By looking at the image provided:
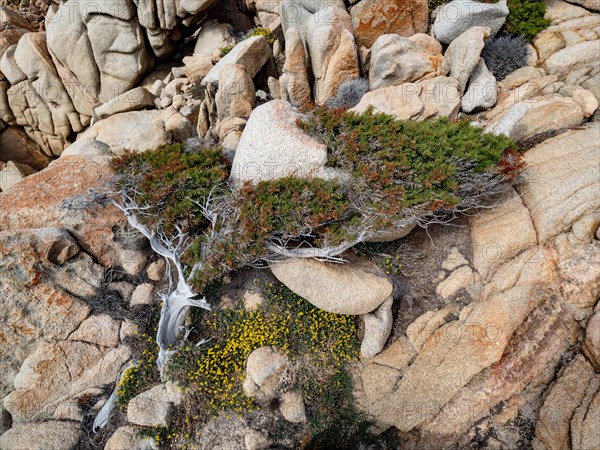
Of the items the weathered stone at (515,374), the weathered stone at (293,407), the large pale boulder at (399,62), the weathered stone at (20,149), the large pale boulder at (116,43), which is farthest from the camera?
the weathered stone at (20,149)

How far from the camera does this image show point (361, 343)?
7492 mm

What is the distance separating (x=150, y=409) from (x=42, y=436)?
2.18 meters

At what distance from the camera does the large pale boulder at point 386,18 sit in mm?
11516

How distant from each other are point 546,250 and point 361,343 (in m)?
4.46

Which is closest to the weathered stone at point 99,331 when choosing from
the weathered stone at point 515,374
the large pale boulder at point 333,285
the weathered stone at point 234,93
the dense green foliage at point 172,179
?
the dense green foliage at point 172,179

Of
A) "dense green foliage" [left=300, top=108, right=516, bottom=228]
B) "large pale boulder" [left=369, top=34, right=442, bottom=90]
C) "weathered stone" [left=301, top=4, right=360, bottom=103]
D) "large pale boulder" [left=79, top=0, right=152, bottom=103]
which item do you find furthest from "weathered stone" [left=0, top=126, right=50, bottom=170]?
"large pale boulder" [left=369, top=34, right=442, bottom=90]

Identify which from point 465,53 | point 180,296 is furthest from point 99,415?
point 465,53

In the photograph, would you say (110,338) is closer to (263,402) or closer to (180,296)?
(180,296)

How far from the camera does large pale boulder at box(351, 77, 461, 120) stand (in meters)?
9.40

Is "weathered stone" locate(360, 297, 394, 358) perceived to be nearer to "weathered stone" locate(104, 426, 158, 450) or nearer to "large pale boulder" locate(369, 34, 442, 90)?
"weathered stone" locate(104, 426, 158, 450)

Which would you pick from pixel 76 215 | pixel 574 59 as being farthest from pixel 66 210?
pixel 574 59

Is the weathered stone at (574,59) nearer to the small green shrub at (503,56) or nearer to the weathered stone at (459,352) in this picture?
the small green shrub at (503,56)

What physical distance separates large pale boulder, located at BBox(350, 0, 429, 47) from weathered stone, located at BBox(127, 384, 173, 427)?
12.6 metres

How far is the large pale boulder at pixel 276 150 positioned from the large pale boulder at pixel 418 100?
2388 millimetres
